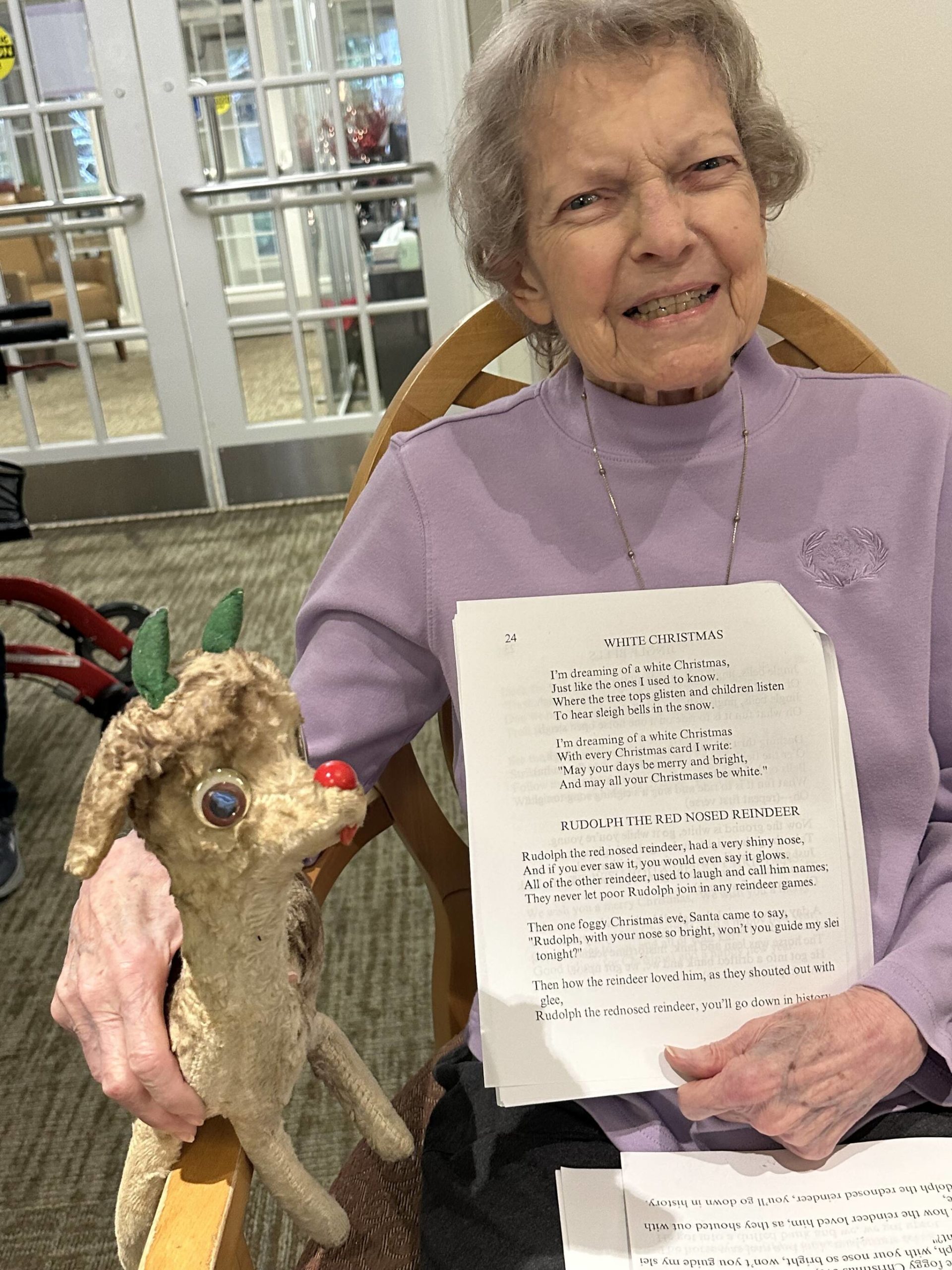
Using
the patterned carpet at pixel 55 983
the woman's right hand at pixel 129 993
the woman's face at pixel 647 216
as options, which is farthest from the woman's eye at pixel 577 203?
the patterned carpet at pixel 55 983

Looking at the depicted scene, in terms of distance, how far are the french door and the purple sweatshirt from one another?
92.5 inches

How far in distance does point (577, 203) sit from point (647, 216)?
0.22 ft

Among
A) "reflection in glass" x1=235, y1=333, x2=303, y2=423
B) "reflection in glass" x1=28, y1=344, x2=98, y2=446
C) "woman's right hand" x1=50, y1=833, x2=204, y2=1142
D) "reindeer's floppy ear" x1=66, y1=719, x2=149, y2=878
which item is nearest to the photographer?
"reindeer's floppy ear" x1=66, y1=719, x2=149, y2=878

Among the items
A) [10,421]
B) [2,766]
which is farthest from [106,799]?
[10,421]

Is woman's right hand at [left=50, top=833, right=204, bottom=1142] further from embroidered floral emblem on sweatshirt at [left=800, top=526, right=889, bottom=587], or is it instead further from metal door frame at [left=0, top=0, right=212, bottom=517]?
metal door frame at [left=0, top=0, right=212, bottom=517]

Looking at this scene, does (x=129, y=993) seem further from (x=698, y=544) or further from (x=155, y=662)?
(x=698, y=544)

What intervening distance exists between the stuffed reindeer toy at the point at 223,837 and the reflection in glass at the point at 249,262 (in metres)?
3.27

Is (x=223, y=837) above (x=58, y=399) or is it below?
above

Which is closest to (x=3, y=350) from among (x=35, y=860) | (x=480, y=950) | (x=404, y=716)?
(x=35, y=860)

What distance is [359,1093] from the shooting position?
0.77m

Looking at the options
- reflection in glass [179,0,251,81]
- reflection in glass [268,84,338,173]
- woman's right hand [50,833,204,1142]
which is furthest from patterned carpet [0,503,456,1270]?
reflection in glass [179,0,251,81]

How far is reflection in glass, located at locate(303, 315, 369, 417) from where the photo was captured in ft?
12.0

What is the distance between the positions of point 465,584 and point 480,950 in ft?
0.98

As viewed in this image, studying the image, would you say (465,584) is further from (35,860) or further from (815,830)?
(35,860)
